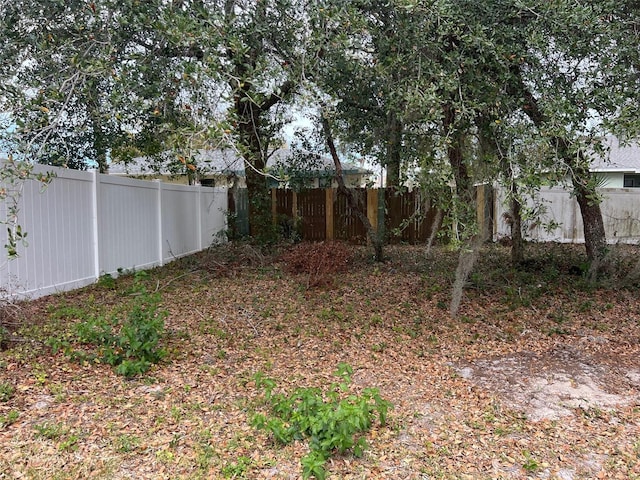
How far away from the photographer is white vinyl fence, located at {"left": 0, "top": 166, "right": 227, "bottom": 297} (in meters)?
5.27

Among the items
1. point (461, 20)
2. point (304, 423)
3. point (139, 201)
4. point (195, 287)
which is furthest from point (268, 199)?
point (304, 423)

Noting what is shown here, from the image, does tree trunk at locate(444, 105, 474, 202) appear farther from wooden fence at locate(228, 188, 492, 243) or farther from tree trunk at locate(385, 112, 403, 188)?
wooden fence at locate(228, 188, 492, 243)

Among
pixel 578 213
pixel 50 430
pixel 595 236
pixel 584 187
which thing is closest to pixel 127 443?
pixel 50 430

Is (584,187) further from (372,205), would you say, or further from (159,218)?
(372,205)

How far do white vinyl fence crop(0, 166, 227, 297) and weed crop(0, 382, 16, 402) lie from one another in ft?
6.67

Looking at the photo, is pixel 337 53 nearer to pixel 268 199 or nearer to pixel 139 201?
pixel 139 201

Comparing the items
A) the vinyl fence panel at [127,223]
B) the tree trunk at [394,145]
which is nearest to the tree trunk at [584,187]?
the tree trunk at [394,145]

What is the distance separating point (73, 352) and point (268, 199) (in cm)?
Result: 656

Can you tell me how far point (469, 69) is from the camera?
4.47 m

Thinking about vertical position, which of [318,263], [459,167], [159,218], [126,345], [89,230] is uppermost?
[459,167]

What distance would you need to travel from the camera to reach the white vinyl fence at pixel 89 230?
527cm

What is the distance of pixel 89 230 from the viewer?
252 inches

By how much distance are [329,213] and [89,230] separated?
6419mm

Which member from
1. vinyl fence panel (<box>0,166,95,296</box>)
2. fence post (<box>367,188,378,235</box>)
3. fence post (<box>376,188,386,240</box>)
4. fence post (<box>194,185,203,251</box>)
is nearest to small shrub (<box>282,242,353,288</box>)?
vinyl fence panel (<box>0,166,95,296</box>)
